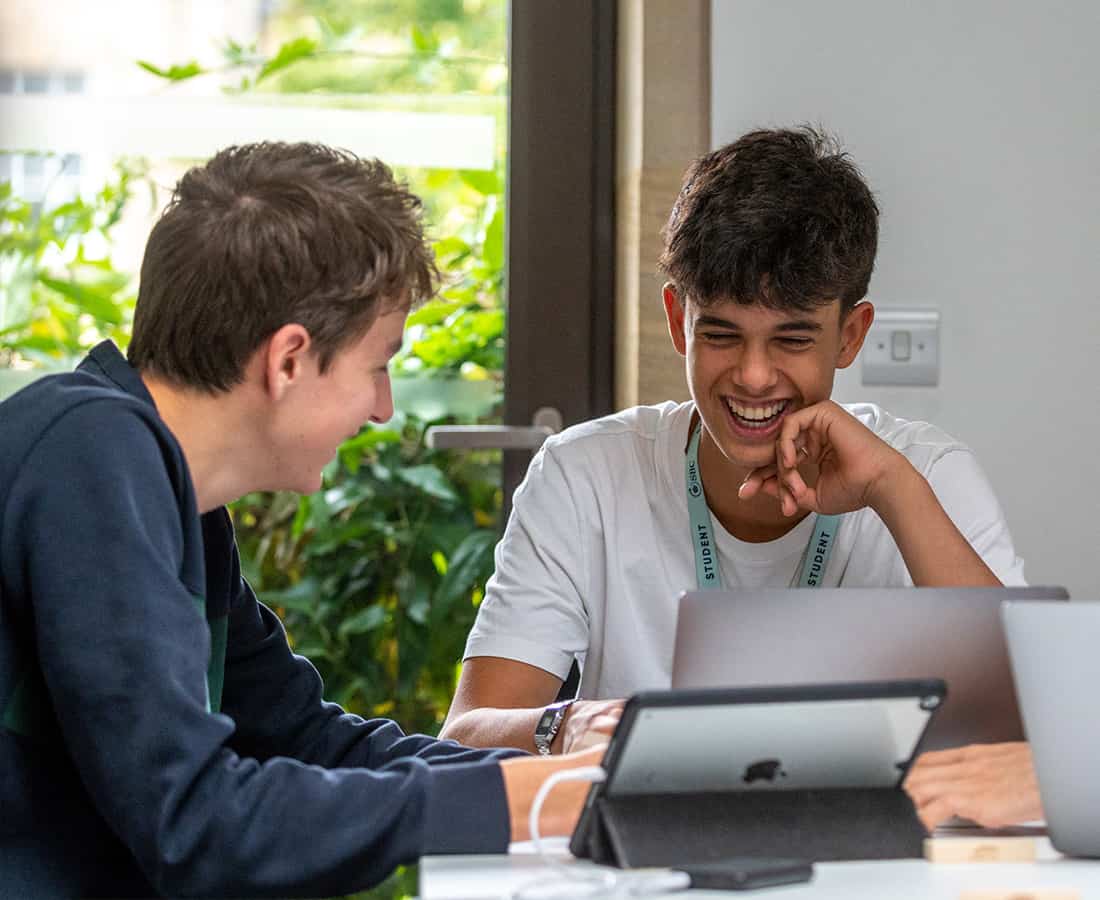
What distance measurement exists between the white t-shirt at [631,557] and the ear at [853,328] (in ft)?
0.43

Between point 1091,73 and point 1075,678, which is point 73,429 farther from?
point 1091,73

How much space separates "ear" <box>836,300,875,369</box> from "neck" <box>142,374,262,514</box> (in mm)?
800

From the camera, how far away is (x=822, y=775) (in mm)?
1042

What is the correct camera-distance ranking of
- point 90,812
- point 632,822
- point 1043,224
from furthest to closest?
point 1043,224 → point 90,812 → point 632,822

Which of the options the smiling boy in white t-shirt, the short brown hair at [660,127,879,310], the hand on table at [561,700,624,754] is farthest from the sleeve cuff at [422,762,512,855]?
the short brown hair at [660,127,879,310]

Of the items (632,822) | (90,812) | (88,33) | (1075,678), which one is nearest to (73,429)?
(90,812)

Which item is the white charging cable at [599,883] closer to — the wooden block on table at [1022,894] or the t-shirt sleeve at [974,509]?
the wooden block on table at [1022,894]

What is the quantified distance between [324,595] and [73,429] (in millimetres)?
1487

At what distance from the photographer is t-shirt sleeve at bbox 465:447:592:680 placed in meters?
1.76

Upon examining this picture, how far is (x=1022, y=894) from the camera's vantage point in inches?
37.8

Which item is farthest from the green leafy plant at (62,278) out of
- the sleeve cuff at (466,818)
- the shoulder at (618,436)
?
the sleeve cuff at (466,818)

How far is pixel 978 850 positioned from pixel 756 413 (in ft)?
2.60

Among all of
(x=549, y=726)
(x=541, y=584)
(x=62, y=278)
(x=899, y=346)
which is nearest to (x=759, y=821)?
(x=549, y=726)

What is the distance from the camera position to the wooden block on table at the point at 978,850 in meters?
1.04
